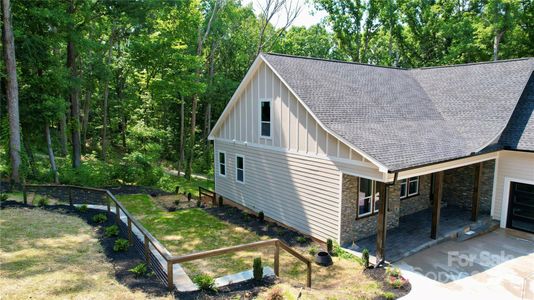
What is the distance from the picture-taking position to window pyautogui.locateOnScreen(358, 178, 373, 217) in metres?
10.9

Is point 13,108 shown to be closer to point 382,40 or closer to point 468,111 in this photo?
point 468,111

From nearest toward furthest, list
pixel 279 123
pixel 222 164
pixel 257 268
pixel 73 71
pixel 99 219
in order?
1. pixel 257 268
2. pixel 99 219
3. pixel 279 123
4. pixel 222 164
5. pixel 73 71

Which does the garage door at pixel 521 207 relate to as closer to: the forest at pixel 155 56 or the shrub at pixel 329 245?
the shrub at pixel 329 245

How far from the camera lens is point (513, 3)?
24.0 meters

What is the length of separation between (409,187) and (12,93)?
16443 millimetres

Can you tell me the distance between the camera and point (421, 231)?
11.4 metres

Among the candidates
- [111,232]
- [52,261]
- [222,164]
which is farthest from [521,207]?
[52,261]

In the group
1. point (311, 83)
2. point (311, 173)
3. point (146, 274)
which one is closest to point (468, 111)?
point (311, 83)

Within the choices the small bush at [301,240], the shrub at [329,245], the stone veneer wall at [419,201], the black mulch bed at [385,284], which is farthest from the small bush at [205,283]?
the stone veneer wall at [419,201]

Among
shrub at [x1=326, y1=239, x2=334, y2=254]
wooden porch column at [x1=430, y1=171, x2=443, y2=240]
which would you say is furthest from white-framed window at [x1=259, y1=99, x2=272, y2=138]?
wooden porch column at [x1=430, y1=171, x2=443, y2=240]

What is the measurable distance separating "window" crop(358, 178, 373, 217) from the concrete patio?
0.83 metres

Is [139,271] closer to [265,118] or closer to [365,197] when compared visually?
[365,197]

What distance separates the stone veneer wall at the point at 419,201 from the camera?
13103 mm

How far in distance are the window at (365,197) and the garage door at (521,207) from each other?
18.2ft
